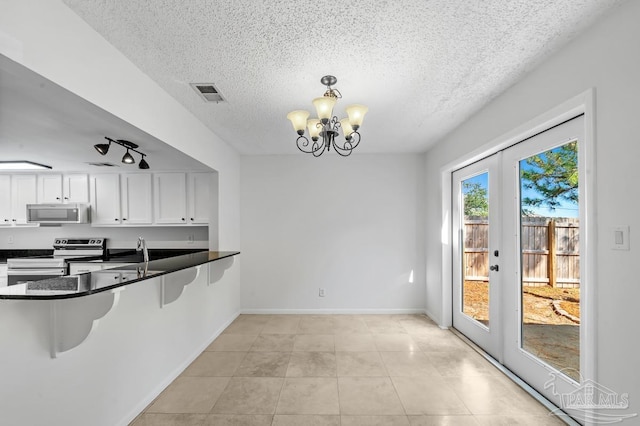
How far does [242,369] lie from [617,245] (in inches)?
118

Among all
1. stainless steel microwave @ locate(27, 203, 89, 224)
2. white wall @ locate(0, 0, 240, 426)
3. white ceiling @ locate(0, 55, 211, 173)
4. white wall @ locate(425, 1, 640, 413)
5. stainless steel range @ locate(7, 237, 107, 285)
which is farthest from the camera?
stainless steel microwave @ locate(27, 203, 89, 224)

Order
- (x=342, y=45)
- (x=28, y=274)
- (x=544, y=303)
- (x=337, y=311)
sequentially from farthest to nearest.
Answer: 1. (x=337, y=311)
2. (x=28, y=274)
3. (x=544, y=303)
4. (x=342, y=45)

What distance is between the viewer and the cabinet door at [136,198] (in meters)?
4.55

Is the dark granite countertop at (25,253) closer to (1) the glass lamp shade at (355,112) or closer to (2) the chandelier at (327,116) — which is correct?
(2) the chandelier at (327,116)

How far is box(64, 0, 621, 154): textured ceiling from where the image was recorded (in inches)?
64.6

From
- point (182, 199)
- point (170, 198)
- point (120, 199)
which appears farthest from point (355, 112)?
point (120, 199)

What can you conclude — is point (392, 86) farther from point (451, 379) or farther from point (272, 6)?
point (451, 379)

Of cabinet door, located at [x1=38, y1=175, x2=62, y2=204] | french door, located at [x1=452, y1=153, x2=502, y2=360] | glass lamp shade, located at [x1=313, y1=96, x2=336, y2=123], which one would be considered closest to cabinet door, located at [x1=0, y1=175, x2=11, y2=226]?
cabinet door, located at [x1=38, y1=175, x2=62, y2=204]

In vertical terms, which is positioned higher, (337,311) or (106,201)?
(106,201)

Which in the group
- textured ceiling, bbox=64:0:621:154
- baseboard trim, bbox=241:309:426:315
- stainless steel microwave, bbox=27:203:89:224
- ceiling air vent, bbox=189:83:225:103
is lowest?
baseboard trim, bbox=241:309:426:315

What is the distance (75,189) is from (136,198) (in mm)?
955

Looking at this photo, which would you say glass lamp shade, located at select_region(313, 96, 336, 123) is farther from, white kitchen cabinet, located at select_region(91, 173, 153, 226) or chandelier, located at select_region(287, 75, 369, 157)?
white kitchen cabinet, located at select_region(91, 173, 153, 226)

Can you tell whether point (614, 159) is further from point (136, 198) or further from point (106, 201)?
point (106, 201)

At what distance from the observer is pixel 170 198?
179 inches
